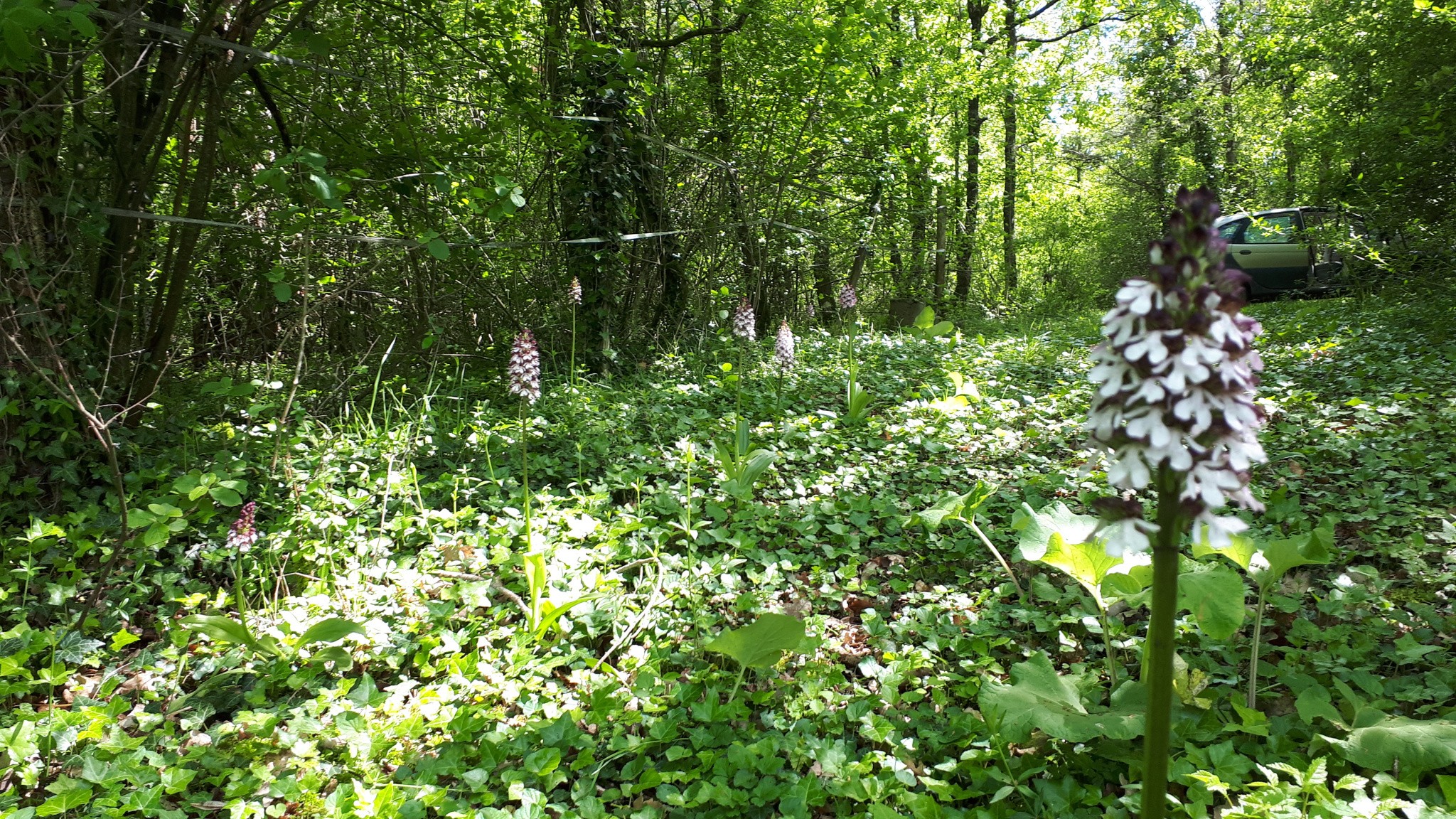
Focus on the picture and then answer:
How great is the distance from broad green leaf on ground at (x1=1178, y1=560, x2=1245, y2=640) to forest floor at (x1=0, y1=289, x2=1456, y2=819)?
0.01m

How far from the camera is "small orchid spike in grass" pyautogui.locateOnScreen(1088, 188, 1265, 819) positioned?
975 mm

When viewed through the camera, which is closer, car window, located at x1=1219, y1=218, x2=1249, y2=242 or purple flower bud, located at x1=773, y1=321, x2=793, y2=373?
purple flower bud, located at x1=773, y1=321, x2=793, y2=373

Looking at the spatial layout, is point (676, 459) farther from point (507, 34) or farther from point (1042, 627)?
point (507, 34)

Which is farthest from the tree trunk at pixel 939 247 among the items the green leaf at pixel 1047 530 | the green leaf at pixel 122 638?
the green leaf at pixel 122 638

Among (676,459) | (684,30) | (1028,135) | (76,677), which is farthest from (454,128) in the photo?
(1028,135)

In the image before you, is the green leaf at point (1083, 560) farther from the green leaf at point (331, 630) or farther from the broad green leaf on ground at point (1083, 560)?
the green leaf at point (331, 630)

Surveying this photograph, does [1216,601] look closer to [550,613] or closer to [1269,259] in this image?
[550,613]

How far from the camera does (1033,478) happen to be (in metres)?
3.25

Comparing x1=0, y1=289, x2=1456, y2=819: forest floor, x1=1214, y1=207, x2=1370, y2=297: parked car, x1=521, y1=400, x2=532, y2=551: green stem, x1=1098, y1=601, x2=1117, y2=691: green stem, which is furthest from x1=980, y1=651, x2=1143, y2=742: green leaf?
x1=1214, y1=207, x2=1370, y2=297: parked car

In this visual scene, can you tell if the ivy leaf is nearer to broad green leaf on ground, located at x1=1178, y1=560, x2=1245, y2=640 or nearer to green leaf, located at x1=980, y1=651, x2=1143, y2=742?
green leaf, located at x1=980, y1=651, x2=1143, y2=742

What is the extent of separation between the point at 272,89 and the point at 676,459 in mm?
3206

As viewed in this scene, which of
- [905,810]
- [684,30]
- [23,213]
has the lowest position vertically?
[905,810]

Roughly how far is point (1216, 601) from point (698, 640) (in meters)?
1.46

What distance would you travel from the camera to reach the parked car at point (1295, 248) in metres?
6.73
